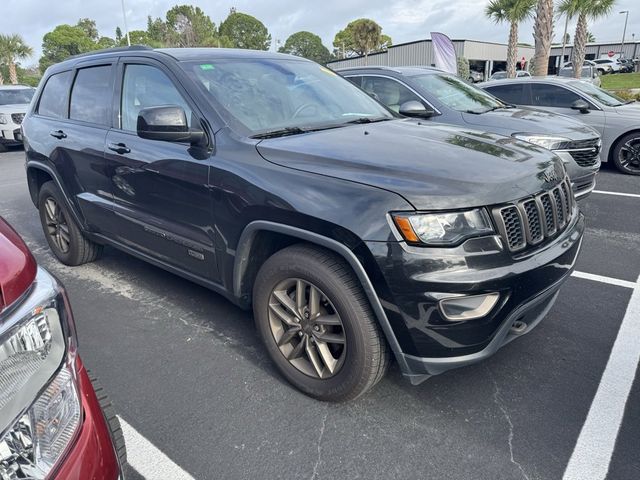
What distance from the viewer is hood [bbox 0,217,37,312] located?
4.09 feet

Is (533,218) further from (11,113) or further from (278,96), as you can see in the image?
(11,113)

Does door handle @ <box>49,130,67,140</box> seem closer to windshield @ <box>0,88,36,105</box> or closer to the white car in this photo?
the white car

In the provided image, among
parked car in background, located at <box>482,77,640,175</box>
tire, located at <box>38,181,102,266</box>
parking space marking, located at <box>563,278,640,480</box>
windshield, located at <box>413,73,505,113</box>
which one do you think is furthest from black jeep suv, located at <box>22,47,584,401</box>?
parked car in background, located at <box>482,77,640,175</box>

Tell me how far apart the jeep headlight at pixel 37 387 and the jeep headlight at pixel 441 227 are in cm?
134

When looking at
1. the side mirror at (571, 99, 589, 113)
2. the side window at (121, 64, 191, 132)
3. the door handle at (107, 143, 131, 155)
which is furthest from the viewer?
the side mirror at (571, 99, 589, 113)

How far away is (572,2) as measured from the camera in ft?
62.0

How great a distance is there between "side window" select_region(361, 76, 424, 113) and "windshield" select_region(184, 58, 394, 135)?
290 centimetres

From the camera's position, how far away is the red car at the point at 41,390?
117 centimetres

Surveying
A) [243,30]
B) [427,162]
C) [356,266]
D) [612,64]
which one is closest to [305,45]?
[243,30]

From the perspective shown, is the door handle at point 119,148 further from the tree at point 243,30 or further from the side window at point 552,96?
the tree at point 243,30

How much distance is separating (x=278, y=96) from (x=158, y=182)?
0.96m

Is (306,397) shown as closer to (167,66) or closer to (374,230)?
(374,230)

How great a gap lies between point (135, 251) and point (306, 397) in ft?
5.93

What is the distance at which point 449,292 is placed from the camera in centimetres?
210
